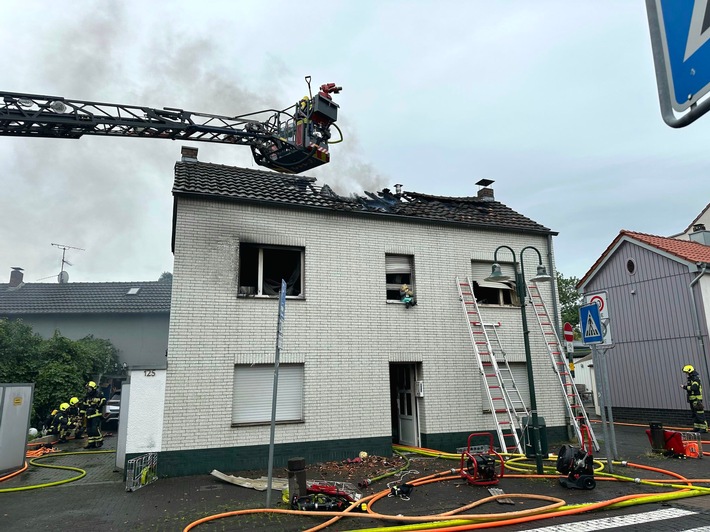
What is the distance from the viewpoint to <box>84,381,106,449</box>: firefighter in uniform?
556 inches

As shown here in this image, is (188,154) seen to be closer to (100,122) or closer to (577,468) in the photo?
(100,122)

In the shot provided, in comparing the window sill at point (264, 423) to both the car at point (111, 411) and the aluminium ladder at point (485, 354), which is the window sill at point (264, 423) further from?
the car at point (111, 411)

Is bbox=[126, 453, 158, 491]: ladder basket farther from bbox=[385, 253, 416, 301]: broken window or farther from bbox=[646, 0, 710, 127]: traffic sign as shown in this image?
bbox=[646, 0, 710, 127]: traffic sign

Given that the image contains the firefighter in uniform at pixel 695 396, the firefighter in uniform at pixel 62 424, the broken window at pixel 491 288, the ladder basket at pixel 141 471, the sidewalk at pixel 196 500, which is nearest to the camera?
the sidewalk at pixel 196 500

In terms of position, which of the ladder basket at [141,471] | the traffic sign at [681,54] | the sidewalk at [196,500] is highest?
the traffic sign at [681,54]

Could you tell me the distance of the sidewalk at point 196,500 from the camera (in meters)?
6.96

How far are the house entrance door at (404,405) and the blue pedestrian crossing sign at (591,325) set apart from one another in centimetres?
442

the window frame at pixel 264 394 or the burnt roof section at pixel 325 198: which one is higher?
the burnt roof section at pixel 325 198

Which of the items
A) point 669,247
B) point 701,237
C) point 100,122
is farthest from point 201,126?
point 701,237

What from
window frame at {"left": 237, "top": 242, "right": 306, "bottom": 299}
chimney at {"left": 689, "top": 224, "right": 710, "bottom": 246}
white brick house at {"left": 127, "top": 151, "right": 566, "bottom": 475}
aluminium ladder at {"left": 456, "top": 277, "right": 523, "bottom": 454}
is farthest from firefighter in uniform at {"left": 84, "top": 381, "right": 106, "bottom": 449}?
chimney at {"left": 689, "top": 224, "right": 710, "bottom": 246}

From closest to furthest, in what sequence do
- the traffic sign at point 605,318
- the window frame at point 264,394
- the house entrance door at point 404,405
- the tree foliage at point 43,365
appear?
the traffic sign at point 605,318 < the window frame at point 264,394 < the house entrance door at point 404,405 < the tree foliage at point 43,365

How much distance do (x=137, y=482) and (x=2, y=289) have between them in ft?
94.7

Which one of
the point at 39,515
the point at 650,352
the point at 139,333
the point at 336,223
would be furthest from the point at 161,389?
the point at 139,333

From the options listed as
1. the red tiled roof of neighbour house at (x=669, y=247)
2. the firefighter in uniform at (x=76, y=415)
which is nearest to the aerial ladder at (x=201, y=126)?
the firefighter in uniform at (x=76, y=415)
